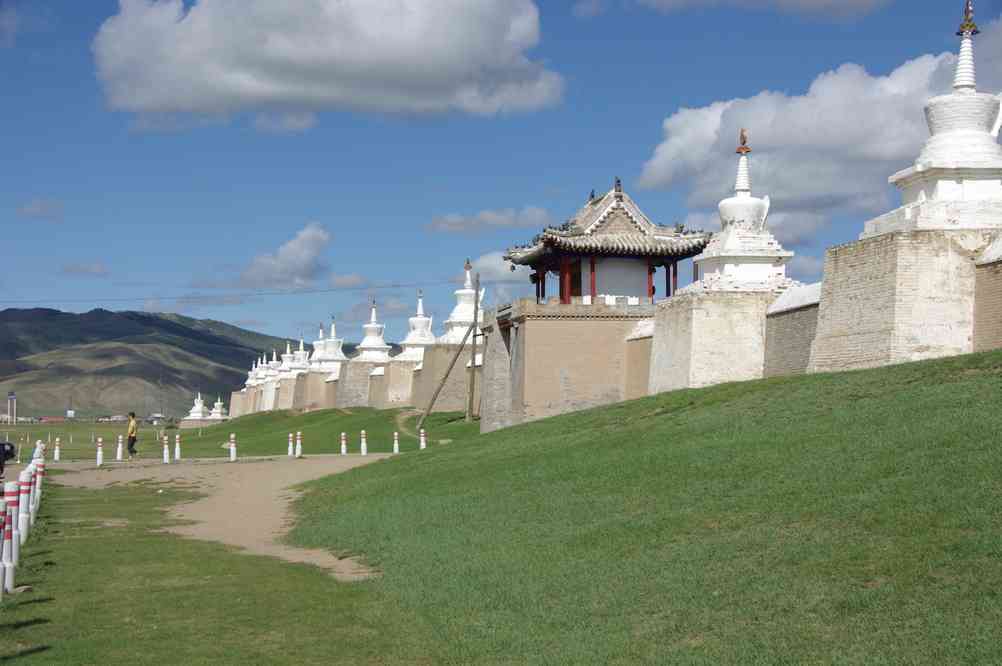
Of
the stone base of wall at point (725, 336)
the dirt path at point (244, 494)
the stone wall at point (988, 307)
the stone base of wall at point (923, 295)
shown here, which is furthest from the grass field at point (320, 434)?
the stone wall at point (988, 307)

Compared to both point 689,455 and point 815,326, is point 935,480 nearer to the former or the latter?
point 689,455

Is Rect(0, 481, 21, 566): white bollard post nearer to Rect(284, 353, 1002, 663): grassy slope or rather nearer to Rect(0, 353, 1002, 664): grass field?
Rect(0, 353, 1002, 664): grass field

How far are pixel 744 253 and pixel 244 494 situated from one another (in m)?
14.6

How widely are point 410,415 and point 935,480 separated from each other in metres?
47.8

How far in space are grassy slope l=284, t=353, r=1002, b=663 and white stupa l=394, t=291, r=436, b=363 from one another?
47429mm

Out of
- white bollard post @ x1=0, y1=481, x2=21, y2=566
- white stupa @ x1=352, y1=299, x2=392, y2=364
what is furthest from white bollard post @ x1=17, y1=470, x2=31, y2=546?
white stupa @ x1=352, y1=299, x2=392, y2=364

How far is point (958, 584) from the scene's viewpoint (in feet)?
29.8

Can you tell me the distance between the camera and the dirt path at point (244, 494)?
1811 cm

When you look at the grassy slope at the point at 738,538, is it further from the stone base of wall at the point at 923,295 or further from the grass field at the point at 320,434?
the grass field at the point at 320,434

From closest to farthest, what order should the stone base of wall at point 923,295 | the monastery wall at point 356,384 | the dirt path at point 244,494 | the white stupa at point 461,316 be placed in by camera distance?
the dirt path at point 244,494 → the stone base of wall at point 923,295 → the white stupa at point 461,316 → the monastery wall at point 356,384

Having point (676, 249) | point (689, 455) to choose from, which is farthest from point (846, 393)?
point (676, 249)

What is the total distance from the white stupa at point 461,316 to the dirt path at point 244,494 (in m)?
23.5

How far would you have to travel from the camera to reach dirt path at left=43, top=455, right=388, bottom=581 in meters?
18.1

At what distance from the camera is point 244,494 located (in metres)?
28.4
